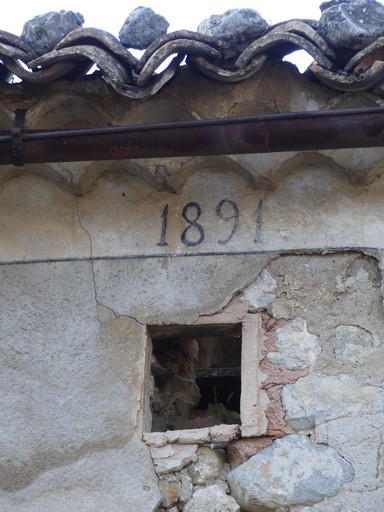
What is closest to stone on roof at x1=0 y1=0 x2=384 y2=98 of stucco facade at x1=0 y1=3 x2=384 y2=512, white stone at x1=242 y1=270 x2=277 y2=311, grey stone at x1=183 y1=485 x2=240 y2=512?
stucco facade at x1=0 y1=3 x2=384 y2=512

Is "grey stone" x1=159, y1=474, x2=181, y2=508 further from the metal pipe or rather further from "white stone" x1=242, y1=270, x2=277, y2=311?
the metal pipe

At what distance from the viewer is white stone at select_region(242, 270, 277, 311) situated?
4605mm

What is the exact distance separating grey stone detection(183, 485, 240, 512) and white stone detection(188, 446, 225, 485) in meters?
0.06

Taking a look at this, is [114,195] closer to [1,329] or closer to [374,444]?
[1,329]

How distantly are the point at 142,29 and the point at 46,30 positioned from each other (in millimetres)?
412

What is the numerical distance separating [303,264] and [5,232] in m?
1.37

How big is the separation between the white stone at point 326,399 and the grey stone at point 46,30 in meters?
1.77

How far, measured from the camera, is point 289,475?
4238 mm

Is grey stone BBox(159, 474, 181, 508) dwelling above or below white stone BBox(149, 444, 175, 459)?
below

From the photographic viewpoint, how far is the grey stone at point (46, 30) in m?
4.55

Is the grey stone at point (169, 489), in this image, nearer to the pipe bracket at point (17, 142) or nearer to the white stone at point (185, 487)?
the white stone at point (185, 487)

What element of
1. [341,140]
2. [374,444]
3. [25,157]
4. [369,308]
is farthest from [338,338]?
[25,157]

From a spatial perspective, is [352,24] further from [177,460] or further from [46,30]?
[177,460]

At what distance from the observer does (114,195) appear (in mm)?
4895
